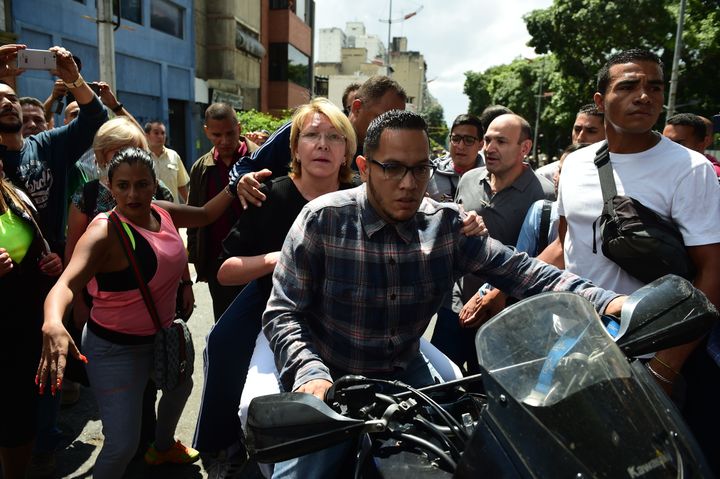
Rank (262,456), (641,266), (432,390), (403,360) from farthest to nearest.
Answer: (641,266) < (403,360) < (432,390) < (262,456)

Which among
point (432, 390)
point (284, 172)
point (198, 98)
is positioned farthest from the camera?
point (198, 98)

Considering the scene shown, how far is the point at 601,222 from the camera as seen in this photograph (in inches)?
96.0

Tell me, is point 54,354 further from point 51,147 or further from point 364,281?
point 51,147

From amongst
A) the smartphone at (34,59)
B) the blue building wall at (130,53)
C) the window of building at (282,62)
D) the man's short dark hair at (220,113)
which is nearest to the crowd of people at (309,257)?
the smartphone at (34,59)

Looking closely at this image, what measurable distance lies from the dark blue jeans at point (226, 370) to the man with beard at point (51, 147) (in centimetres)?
145

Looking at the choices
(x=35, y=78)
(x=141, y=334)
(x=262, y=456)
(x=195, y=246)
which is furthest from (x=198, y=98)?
(x=262, y=456)

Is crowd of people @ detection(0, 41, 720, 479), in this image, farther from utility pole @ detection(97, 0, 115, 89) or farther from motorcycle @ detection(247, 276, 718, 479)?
utility pole @ detection(97, 0, 115, 89)

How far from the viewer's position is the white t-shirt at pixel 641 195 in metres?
2.27

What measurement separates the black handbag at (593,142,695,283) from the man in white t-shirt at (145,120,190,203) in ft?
18.1

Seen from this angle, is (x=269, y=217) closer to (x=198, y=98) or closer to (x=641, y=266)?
(x=641, y=266)

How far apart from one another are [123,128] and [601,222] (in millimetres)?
2696

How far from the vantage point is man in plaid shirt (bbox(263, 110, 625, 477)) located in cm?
193

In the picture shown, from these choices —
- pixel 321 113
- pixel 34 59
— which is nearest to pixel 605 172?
pixel 321 113

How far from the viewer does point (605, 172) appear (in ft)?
8.25
